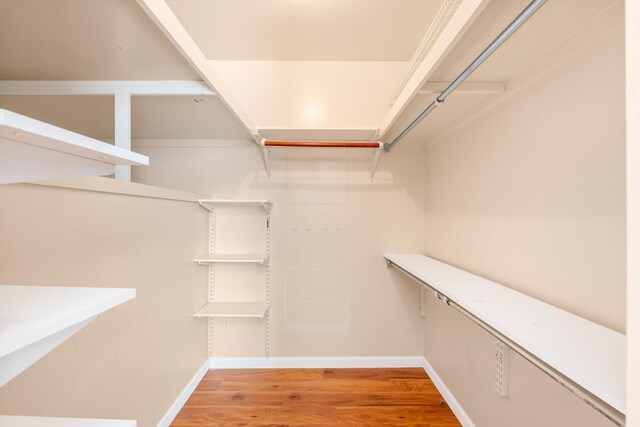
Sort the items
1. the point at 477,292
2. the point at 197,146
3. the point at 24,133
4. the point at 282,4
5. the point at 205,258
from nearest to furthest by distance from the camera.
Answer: the point at 24,133 → the point at 477,292 → the point at 282,4 → the point at 205,258 → the point at 197,146

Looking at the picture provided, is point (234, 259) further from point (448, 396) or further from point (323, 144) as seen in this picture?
point (448, 396)

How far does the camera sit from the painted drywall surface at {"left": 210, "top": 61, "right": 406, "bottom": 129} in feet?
7.19

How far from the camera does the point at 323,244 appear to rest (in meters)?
2.22

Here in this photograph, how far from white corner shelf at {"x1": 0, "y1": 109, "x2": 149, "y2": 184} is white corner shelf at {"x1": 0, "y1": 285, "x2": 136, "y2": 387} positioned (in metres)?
0.24

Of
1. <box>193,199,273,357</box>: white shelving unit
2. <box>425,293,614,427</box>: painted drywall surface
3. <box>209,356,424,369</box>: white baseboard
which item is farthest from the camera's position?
<box>209,356,424,369</box>: white baseboard

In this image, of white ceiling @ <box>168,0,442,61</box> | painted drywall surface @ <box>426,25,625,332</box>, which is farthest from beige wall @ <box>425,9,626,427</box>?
white ceiling @ <box>168,0,442,61</box>

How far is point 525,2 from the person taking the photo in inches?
29.8

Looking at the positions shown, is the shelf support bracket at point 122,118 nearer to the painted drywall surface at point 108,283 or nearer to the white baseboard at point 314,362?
the painted drywall surface at point 108,283

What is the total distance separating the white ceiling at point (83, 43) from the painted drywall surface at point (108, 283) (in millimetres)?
542

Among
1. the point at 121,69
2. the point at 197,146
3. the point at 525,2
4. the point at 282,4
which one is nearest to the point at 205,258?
the point at 197,146

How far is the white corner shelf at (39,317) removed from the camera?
42 centimetres

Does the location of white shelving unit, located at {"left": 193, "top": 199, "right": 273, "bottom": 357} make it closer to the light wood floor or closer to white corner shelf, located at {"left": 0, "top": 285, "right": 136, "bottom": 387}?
the light wood floor

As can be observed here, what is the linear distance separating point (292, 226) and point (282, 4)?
1428 mm
